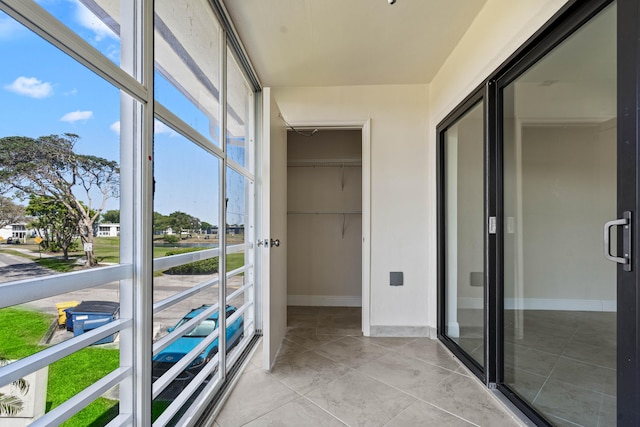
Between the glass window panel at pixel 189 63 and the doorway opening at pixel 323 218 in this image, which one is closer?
the glass window panel at pixel 189 63

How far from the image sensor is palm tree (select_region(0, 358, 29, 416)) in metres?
0.65

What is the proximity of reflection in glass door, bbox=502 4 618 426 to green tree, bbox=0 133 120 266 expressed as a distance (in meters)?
1.80

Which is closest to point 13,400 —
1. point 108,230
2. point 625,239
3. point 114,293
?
point 114,293

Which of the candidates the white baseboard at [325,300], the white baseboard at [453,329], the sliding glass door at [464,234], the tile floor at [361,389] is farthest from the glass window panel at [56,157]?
the white baseboard at [325,300]

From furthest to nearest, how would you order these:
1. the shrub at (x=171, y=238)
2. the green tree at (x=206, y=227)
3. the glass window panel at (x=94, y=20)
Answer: the green tree at (x=206, y=227), the shrub at (x=171, y=238), the glass window panel at (x=94, y=20)

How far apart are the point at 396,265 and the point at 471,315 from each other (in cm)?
80

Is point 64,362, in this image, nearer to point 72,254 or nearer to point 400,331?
point 72,254

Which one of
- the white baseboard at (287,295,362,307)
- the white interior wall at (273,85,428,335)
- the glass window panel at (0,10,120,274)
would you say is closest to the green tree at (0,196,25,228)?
the glass window panel at (0,10,120,274)

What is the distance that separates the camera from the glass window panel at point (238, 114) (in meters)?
2.14

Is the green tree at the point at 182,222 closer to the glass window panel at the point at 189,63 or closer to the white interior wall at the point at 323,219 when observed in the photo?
the glass window panel at the point at 189,63

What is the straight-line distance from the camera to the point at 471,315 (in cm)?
211

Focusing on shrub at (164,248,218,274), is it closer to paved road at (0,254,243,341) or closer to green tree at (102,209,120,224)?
paved road at (0,254,243,341)

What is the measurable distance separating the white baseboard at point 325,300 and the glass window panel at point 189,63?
8.28 feet

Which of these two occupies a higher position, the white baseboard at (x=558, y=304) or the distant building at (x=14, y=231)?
the distant building at (x=14, y=231)
